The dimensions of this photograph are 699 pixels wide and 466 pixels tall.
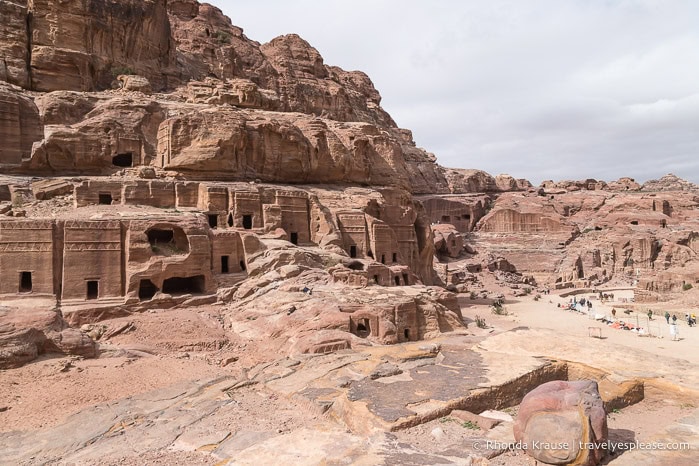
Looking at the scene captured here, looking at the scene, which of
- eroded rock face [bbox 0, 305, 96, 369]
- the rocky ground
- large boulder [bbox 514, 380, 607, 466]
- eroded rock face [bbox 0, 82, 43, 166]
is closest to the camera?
large boulder [bbox 514, 380, 607, 466]

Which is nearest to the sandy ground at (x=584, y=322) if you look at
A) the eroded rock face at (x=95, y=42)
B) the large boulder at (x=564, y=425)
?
the large boulder at (x=564, y=425)

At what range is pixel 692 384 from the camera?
1094cm

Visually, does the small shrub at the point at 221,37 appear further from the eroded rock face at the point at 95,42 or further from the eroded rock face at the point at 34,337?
the eroded rock face at the point at 34,337

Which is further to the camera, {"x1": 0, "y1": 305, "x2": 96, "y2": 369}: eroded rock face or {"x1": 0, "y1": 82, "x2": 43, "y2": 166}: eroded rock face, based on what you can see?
{"x1": 0, "y1": 82, "x2": 43, "y2": 166}: eroded rock face

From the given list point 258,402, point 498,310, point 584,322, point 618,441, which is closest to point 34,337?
point 258,402

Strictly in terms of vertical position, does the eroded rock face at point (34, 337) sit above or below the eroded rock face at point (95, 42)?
below

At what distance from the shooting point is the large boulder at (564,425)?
23.4 feet

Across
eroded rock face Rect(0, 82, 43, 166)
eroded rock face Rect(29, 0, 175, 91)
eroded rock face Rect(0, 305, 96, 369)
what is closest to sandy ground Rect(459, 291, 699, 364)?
eroded rock face Rect(0, 305, 96, 369)

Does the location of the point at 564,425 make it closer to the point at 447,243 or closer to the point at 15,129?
the point at 15,129

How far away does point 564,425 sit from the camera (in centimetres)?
736

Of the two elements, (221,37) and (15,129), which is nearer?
(15,129)

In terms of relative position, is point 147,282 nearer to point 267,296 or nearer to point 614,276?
point 267,296

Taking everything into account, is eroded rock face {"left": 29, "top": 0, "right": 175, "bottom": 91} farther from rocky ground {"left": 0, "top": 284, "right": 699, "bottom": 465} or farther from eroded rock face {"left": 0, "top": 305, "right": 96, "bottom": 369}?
eroded rock face {"left": 0, "top": 305, "right": 96, "bottom": 369}

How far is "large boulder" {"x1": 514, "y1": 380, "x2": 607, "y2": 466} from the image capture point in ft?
23.4
